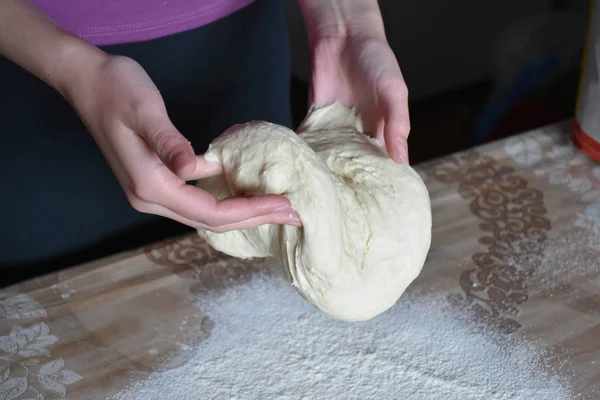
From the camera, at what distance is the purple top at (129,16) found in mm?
1045

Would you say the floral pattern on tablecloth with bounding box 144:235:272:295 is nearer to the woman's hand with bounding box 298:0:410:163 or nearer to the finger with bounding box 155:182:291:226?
the woman's hand with bounding box 298:0:410:163

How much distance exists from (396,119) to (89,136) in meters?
0.63

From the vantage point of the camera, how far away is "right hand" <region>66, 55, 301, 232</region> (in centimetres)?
71

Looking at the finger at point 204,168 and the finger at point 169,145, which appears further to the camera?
the finger at point 204,168

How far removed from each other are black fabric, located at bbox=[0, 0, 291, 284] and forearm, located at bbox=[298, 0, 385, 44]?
0.70ft

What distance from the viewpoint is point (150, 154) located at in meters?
0.75

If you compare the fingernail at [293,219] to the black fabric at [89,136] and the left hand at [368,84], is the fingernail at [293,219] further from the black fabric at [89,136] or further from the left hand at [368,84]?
the black fabric at [89,136]

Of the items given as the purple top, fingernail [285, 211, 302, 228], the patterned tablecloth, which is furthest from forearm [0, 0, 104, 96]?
the patterned tablecloth

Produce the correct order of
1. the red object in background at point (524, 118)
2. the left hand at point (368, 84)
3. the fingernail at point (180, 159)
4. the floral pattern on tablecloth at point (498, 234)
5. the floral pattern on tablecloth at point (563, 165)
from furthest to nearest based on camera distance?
the red object in background at point (524, 118) → the floral pattern on tablecloth at point (563, 165) → the floral pattern on tablecloth at point (498, 234) → the left hand at point (368, 84) → the fingernail at point (180, 159)

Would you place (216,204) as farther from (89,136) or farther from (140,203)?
(89,136)

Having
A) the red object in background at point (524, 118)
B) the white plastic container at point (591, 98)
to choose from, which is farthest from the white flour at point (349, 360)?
the red object in background at point (524, 118)

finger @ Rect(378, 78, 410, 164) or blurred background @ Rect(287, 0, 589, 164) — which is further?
blurred background @ Rect(287, 0, 589, 164)

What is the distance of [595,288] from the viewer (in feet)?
3.70

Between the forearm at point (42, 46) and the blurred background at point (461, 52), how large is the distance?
158 centimetres
